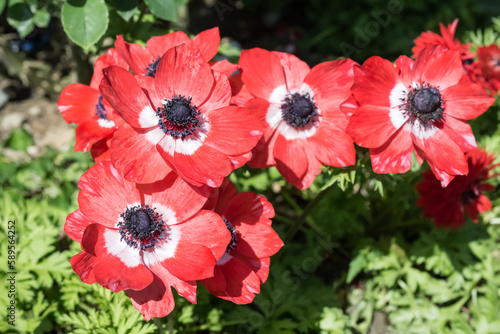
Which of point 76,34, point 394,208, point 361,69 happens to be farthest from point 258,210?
point 394,208

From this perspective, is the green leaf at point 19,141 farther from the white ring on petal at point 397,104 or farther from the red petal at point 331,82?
the white ring on petal at point 397,104

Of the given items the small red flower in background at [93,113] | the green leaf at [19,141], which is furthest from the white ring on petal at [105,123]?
the green leaf at [19,141]

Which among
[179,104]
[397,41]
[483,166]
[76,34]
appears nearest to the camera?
[179,104]

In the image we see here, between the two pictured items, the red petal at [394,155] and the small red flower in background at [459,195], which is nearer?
the red petal at [394,155]

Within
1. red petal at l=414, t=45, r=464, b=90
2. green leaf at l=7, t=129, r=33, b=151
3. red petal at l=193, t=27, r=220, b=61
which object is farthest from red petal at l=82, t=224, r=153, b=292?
green leaf at l=7, t=129, r=33, b=151

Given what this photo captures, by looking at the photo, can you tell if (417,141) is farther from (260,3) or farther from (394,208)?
(260,3)

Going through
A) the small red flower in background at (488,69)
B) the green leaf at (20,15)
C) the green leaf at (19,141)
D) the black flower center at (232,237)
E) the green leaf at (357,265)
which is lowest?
the green leaf at (19,141)

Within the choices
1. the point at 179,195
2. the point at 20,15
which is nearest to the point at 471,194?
the point at 179,195
